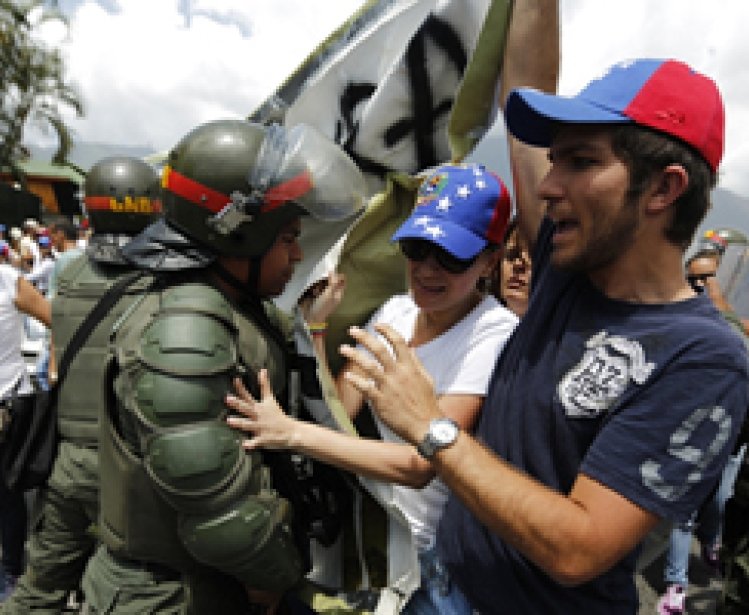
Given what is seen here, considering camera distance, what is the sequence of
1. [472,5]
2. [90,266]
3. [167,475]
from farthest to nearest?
[90,266] → [472,5] → [167,475]

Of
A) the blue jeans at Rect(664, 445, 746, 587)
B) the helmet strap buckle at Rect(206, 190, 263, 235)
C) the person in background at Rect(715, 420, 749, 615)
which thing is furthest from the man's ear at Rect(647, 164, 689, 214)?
the blue jeans at Rect(664, 445, 746, 587)

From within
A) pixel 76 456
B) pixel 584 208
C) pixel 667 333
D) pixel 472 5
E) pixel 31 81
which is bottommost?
pixel 31 81

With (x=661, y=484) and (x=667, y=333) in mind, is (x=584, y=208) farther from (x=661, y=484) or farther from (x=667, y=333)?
(x=661, y=484)

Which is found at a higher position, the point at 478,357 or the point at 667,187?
the point at 667,187

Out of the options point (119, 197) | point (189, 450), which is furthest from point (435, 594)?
point (119, 197)

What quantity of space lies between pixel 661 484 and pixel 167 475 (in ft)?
3.94

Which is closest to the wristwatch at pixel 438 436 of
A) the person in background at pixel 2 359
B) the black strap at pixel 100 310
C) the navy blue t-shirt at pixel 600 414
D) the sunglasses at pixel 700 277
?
the navy blue t-shirt at pixel 600 414

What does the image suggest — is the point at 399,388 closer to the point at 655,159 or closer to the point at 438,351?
the point at 438,351

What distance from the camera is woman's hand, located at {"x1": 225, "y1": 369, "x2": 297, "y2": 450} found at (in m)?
1.45

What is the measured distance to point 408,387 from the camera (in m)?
1.26

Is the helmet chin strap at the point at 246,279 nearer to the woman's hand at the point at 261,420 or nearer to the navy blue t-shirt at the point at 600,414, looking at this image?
the woman's hand at the point at 261,420

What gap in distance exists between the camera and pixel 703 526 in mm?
4285

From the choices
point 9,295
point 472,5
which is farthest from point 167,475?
point 9,295

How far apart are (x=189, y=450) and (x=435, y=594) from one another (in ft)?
2.98
